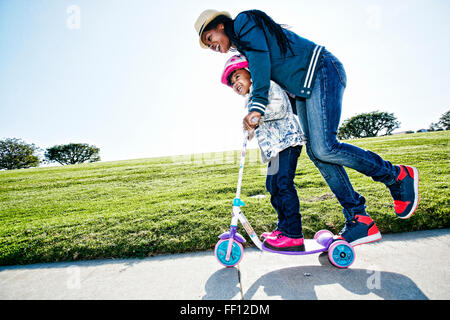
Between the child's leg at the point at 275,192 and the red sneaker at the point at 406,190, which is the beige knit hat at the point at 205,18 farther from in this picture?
the red sneaker at the point at 406,190

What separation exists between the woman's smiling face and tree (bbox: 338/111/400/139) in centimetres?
6779

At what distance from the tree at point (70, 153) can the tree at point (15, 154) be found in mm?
3960

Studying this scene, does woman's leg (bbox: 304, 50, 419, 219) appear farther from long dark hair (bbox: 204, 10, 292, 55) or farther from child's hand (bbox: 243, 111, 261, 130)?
child's hand (bbox: 243, 111, 261, 130)

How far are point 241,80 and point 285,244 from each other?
5.83 ft

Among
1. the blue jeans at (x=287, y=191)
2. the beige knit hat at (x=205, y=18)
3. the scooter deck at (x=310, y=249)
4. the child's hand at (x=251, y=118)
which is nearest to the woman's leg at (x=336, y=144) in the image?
the blue jeans at (x=287, y=191)

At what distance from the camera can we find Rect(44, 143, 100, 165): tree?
5591 centimetres

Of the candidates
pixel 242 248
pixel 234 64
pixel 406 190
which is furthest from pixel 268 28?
pixel 242 248

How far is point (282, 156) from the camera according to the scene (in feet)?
7.36

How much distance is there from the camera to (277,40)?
2.10 metres

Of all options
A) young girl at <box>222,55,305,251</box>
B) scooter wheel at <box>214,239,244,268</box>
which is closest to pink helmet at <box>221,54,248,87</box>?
young girl at <box>222,55,305,251</box>

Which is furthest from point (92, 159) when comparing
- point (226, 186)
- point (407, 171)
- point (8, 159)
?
point (407, 171)

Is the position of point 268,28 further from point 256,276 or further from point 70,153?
point 70,153

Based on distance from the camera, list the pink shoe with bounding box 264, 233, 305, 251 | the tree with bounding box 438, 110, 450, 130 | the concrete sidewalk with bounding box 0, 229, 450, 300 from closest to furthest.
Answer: the concrete sidewalk with bounding box 0, 229, 450, 300 < the pink shoe with bounding box 264, 233, 305, 251 < the tree with bounding box 438, 110, 450, 130

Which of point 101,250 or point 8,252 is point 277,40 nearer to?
point 101,250
